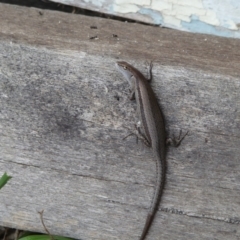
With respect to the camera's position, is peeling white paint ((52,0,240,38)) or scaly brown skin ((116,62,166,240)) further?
peeling white paint ((52,0,240,38))

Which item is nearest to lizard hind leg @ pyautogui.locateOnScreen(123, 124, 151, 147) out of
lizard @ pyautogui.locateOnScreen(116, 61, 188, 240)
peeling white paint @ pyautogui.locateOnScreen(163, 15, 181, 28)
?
lizard @ pyautogui.locateOnScreen(116, 61, 188, 240)

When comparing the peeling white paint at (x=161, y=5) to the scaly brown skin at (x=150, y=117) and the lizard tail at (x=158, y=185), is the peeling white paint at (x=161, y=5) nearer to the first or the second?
the scaly brown skin at (x=150, y=117)

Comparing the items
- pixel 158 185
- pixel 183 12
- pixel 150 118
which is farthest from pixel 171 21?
pixel 158 185

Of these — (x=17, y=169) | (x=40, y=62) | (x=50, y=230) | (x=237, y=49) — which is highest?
(x=237, y=49)

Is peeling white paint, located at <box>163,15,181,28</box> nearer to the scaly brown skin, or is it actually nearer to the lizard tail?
the scaly brown skin

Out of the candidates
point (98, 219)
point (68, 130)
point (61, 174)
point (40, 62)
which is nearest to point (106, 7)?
point (40, 62)

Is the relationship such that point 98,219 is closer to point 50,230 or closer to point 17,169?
point 50,230
